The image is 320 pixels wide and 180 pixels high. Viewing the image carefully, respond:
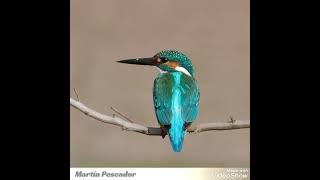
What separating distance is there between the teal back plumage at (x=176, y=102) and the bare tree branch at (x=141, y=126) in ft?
0.24

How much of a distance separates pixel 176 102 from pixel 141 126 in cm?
27

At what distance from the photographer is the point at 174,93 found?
5512 mm

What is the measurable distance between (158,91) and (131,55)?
0.31m

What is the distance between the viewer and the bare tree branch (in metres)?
5.40

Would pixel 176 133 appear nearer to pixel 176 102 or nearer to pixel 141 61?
pixel 176 102

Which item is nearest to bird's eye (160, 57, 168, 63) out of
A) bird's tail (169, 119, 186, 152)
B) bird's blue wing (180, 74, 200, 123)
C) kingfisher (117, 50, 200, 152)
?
kingfisher (117, 50, 200, 152)

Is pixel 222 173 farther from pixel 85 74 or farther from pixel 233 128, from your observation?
pixel 85 74

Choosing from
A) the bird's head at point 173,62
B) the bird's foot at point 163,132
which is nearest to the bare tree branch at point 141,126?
the bird's foot at point 163,132

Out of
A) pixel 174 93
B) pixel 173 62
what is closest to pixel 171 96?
pixel 174 93

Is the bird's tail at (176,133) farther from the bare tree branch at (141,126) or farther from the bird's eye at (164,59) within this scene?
the bird's eye at (164,59)

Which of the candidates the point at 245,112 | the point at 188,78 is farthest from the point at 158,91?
the point at 245,112

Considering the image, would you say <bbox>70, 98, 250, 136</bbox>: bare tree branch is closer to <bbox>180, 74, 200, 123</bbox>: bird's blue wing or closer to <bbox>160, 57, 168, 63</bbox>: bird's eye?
<bbox>180, 74, 200, 123</bbox>: bird's blue wing

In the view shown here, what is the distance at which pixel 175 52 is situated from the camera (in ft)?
18.4

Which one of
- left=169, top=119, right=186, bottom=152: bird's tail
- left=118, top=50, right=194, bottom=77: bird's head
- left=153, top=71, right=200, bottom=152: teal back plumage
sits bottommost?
left=169, top=119, right=186, bottom=152: bird's tail
